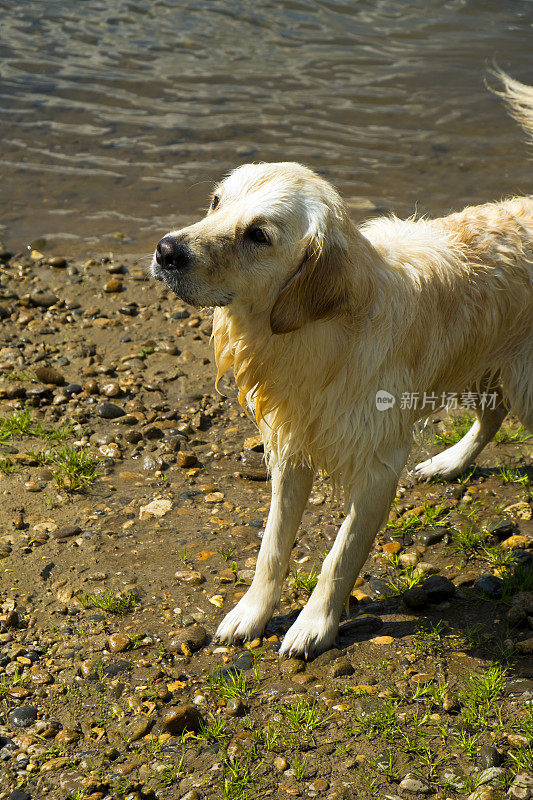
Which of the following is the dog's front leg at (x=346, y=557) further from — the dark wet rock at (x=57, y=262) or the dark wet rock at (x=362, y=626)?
the dark wet rock at (x=57, y=262)

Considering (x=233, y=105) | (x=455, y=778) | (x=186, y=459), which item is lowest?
(x=186, y=459)

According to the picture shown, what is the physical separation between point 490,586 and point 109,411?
8.87 feet

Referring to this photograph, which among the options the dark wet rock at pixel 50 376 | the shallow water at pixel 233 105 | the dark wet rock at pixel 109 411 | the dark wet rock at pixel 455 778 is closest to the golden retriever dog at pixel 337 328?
the dark wet rock at pixel 455 778

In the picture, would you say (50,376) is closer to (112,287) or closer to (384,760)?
(112,287)

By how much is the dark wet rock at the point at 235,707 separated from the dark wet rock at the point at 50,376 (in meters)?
2.97

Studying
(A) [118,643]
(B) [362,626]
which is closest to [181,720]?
(A) [118,643]

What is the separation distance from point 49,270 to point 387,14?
8701 mm

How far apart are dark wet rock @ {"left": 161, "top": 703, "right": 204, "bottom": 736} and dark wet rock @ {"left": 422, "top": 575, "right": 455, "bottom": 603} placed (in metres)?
1.36

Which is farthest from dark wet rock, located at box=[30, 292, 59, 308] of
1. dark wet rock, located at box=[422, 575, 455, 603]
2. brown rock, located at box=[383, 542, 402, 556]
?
dark wet rock, located at box=[422, 575, 455, 603]

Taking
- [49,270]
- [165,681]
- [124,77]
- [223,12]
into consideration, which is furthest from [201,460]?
[223,12]

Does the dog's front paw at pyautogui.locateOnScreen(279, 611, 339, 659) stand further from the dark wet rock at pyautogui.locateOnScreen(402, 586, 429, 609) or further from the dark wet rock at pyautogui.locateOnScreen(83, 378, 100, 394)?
the dark wet rock at pyautogui.locateOnScreen(83, 378, 100, 394)

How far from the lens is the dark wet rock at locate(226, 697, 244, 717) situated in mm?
3510

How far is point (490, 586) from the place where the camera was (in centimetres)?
427

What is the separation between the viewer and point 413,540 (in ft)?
15.4
